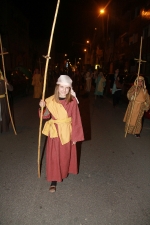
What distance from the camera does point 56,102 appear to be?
314cm

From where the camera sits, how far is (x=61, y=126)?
10.6 ft

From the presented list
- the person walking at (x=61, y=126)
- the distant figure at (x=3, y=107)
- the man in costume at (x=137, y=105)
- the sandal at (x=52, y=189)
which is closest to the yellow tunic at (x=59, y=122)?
the person walking at (x=61, y=126)

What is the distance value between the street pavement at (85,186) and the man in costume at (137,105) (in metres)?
0.42

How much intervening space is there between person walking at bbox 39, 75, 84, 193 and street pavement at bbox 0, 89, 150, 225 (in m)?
0.39

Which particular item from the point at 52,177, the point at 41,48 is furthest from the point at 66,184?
the point at 41,48

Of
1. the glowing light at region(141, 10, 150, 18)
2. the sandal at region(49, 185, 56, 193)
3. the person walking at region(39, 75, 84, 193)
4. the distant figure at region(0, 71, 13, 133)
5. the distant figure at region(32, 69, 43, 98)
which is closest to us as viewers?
the person walking at region(39, 75, 84, 193)

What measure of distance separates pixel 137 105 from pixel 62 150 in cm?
357

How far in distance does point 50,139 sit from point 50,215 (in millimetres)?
1096

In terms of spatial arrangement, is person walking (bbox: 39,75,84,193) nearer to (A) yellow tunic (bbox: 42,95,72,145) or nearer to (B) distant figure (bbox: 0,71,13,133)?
(A) yellow tunic (bbox: 42,95,72,145)

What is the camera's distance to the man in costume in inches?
235

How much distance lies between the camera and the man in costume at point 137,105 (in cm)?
596

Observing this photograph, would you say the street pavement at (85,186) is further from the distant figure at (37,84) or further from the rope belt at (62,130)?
the distant figure at (37,84)

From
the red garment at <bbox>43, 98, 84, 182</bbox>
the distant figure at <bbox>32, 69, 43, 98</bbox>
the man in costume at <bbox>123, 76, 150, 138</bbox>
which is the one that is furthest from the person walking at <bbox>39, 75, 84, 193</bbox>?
the distant figure at <bbox>32, 69, 43, 98</bbox>

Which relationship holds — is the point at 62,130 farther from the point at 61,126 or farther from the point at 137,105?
the point at 137,105
